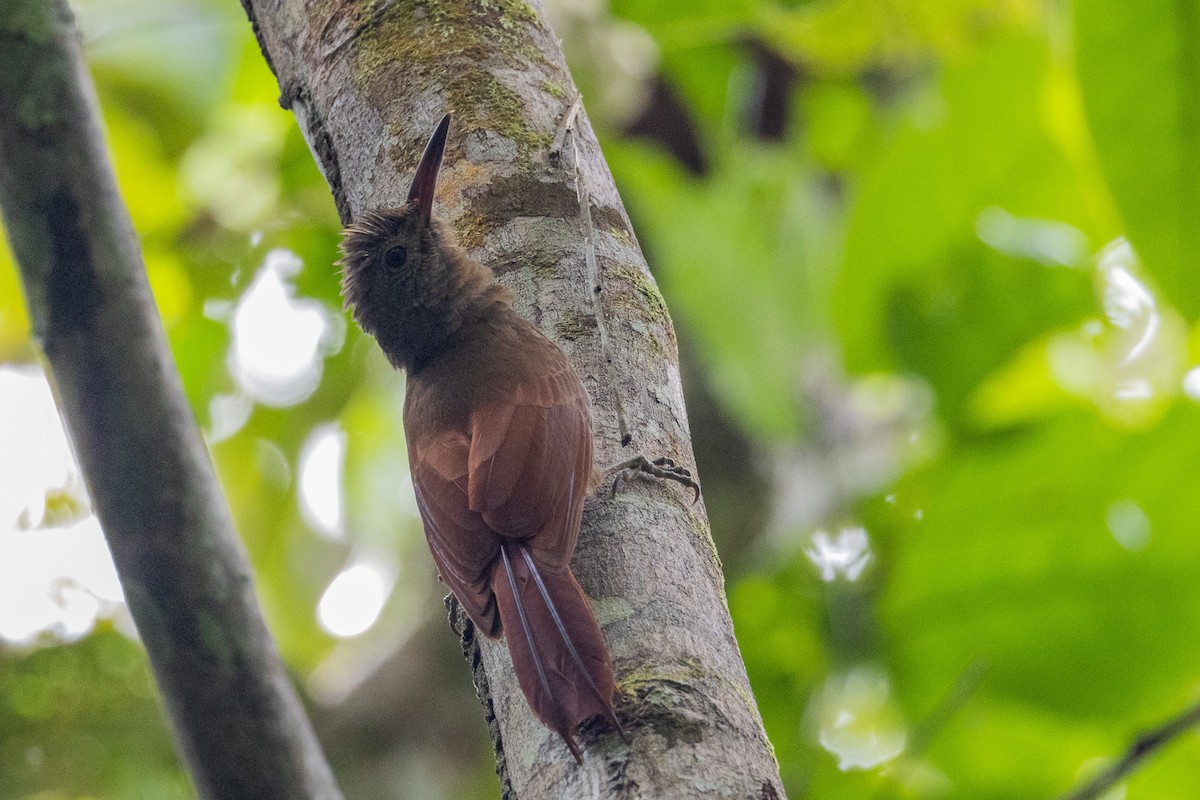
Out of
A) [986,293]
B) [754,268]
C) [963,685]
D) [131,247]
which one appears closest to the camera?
[131,247]

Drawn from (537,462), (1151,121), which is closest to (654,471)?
(537,462)

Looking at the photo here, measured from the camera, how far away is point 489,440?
276 cm

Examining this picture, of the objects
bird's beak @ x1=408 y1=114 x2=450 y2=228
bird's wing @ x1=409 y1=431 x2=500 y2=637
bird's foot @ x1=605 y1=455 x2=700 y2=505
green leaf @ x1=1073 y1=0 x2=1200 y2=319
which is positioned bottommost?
bird's foot @ x1=605 y1=455 x2=700 y2=505

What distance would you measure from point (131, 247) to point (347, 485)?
348cm

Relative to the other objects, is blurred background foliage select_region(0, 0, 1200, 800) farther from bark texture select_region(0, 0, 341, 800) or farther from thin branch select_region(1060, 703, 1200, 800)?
bark texture select_region(0, 0, 341, 800)

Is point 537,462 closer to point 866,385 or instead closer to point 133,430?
point 133,430

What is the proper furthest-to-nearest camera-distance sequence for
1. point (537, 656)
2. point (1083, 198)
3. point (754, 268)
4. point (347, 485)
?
point (347, 485) → point (754, 268) → point (1083, 198) → point (537, 656)

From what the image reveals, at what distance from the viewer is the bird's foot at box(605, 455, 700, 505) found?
2.07 m

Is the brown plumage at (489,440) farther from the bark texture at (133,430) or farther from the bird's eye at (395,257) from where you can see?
the bark texture at (133,430)

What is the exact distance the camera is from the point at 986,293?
4.38 meters

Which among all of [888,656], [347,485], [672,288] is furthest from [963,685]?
[347,485]

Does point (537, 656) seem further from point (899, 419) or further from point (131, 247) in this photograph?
point (899, 419)

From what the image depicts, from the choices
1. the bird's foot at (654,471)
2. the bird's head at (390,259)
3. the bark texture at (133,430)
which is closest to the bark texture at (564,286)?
the bird's foot at (654,471)

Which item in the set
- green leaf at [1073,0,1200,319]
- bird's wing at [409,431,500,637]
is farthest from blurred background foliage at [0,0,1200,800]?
bird's wing at [409,431,500,637]
